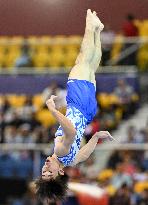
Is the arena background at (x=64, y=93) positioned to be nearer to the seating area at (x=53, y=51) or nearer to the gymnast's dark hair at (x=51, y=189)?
the seating area at (x=53, y=51)

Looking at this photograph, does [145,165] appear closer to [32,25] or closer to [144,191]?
[144,191]

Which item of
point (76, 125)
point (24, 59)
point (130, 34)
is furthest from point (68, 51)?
point (76, 125)

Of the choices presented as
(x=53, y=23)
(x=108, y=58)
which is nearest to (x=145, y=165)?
(x=108, y=58)

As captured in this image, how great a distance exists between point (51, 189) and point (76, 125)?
90 centimetres

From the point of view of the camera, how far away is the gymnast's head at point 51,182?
9.36 metres

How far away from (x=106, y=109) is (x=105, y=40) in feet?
5.26

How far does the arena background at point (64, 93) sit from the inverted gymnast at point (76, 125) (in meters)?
1.42

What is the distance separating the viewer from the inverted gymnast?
9.36 m

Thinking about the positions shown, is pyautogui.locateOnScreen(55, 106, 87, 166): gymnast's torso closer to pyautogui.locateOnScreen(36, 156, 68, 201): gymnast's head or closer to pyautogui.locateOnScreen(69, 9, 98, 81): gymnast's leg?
pyautogui.locateOnScreen(36, 156, 68, 201): gymnast's head

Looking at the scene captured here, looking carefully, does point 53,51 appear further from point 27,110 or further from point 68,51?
point 27,110

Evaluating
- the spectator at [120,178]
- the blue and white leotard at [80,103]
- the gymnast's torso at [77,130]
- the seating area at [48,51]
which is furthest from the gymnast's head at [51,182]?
the seating area at [48,51]

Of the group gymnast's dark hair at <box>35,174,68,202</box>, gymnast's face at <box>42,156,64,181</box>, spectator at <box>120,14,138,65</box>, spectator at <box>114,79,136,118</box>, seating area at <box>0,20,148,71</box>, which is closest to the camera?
gymnast's face at <box>42,156,64,181</box>

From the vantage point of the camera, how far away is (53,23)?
19547mm

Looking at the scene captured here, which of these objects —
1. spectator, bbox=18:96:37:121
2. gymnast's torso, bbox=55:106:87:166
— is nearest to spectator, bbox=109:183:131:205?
gymnast's torso, bbox=55:106:87:166
